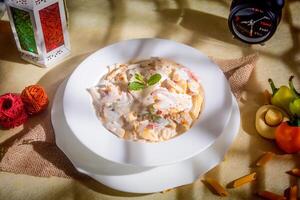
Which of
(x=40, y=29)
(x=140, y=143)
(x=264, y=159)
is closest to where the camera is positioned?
(x=140, y=143)

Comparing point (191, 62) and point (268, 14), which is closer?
point (191, 62)

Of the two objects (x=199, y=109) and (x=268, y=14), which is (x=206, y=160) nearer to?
(x=199, y=109)

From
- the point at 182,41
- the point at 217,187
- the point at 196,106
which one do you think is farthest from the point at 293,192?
the point at 182,41

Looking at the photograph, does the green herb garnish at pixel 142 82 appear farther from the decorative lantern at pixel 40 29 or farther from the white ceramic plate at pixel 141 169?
the decorative lantern at pixel 40 29

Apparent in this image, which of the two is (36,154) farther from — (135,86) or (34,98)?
(135,86)

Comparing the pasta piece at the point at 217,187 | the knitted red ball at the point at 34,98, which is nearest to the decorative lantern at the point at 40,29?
the knitted red ball at the point at 34,98

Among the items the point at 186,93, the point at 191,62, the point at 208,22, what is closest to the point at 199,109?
the point at 186,93
